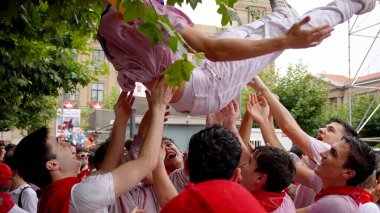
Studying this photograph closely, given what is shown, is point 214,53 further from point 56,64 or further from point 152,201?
point 56,64

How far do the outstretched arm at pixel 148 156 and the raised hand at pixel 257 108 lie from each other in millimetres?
1085

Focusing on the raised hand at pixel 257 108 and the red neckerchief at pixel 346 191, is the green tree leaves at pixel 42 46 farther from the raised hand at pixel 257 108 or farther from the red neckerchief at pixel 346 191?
the red neckerchief at pixel 346 191

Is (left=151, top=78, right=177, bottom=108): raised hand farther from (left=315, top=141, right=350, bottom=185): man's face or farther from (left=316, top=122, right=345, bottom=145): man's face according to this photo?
(left=316, top=122, right=345, bottom=145): man's face

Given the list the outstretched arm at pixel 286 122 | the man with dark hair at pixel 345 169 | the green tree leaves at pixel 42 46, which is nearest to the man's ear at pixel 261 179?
the man with dark hair at pixel 345 169

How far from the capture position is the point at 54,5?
3416 mm

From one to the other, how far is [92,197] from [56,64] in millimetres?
6892

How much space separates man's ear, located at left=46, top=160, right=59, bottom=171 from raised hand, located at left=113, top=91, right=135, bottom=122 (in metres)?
0.47

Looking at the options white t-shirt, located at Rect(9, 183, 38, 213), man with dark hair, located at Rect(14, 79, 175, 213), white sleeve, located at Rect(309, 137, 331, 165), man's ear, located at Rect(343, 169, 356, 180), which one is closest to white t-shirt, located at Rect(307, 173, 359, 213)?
man's ear, located at Rect(343, 169, 356, 180)

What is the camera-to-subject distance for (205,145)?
230 centimetres

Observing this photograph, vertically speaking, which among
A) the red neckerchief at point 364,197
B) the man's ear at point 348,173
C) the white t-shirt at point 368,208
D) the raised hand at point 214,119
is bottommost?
the white t-shirt at point 368,208

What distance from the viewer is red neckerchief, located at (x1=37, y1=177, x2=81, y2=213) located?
2.61 meters

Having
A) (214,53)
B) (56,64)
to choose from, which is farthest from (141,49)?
(56,64)

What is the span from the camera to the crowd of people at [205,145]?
2428 mm

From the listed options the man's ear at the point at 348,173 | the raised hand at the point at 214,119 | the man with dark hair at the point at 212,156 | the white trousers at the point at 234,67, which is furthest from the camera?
the raised hand at the point at 214,119
